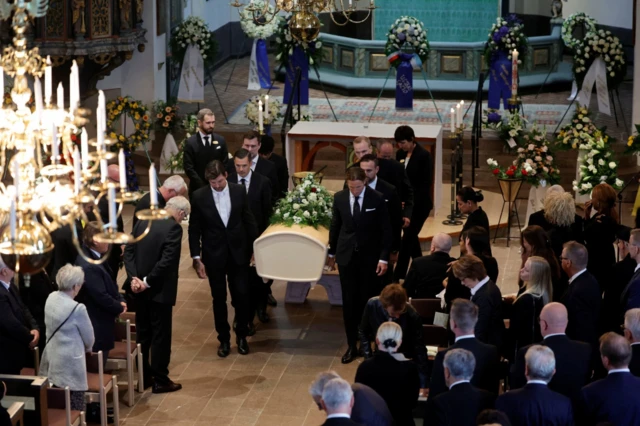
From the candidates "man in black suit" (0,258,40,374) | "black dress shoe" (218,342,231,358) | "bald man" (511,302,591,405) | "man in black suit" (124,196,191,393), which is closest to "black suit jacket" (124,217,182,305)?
"man in black suit" (124,196,191,393)

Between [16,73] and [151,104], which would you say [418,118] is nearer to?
[151,104]

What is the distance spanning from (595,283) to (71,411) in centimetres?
372

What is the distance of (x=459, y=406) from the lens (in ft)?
21.1

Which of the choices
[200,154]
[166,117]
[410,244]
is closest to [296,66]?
[166,117]

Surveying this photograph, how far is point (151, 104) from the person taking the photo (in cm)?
1641

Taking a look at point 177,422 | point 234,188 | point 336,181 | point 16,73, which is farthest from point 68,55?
point 16,73

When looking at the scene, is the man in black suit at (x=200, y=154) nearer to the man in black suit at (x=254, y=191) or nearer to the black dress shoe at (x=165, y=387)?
the man in black suit at (x=254, y=191)

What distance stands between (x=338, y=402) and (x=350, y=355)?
3.84 metres

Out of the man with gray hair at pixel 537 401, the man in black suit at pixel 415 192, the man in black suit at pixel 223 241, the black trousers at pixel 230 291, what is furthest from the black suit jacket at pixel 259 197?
the man with gray hair at pixel 537 401

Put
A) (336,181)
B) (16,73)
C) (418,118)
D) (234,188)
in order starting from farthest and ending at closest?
1. (418,118)
2. (336,181)
3. (234,188)
4. (16,73)

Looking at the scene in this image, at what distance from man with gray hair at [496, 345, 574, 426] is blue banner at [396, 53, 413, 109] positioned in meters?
11.4

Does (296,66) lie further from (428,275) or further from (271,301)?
(428,275)

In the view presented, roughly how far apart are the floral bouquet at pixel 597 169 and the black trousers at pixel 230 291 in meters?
4.68

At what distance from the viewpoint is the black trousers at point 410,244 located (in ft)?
36.9
